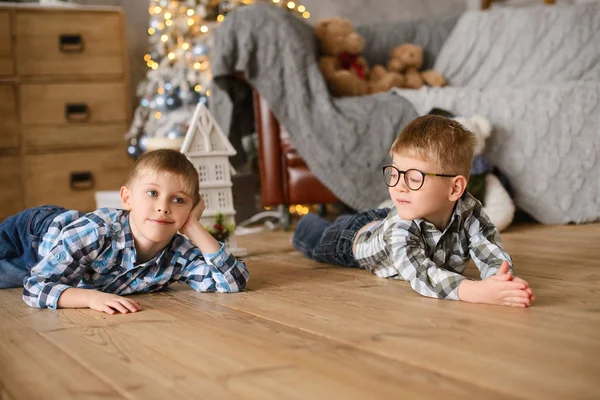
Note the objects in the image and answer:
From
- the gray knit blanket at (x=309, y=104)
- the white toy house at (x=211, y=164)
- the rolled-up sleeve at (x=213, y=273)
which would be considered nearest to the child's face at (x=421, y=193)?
the rolled-up sleeve at (x=213, y=273)

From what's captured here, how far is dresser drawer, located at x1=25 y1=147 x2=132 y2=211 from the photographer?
3816mm

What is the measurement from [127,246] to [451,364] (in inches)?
33.6

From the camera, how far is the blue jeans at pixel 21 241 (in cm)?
196

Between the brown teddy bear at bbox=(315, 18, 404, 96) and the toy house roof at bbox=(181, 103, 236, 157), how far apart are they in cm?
100

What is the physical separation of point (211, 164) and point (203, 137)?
3.5 inches

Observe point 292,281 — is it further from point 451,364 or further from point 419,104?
point 419,104

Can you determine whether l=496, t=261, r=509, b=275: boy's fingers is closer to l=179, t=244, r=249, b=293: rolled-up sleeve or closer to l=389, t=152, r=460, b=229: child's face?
l=389, t=152, r=460, b=229: child's face

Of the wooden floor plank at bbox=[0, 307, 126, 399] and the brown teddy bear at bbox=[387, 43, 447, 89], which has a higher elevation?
the brown teddy bear at bbox=[387, 43, 447, 89]

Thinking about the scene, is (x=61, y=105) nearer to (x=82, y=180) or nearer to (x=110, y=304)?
(x=82, y=180)

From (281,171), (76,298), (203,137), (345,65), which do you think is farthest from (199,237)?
(345,65)

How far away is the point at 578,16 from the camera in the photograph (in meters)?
3.47

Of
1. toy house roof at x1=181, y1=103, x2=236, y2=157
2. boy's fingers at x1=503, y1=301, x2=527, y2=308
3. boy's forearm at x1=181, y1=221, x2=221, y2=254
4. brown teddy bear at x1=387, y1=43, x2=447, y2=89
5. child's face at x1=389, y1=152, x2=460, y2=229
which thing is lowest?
boy's fingers at x1=503, y1=301, x2=527, y2=308

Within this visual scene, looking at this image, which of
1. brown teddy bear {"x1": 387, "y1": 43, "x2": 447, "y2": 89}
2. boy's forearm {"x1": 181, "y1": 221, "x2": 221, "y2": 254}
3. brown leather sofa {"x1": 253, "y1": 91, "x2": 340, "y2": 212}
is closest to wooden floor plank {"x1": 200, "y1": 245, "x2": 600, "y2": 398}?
boy's forearm {"x1": 181, "y1": 221, "x2": 221, "y2": 254}

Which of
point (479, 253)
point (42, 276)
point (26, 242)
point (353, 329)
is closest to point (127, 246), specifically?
point (42, 276)
